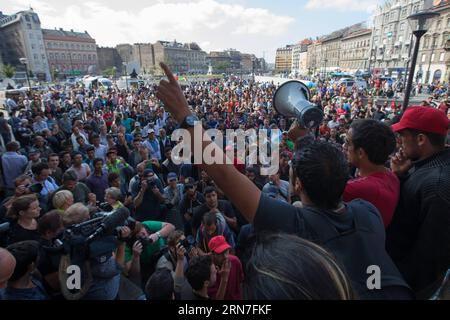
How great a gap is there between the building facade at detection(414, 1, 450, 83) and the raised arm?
171ft

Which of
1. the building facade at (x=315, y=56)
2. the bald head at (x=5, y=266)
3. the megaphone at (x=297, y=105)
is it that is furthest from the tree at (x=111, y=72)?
the bald head at (x=5, y=266)

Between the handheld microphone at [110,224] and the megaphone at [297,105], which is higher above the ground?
the megaphone at [297,105]

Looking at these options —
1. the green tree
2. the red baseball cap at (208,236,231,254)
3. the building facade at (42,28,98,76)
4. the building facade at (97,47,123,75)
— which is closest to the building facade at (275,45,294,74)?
the green tree

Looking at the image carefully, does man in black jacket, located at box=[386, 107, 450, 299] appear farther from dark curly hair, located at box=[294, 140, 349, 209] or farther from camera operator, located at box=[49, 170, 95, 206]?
camera operator, located at box=[49, 170, 95, 206]

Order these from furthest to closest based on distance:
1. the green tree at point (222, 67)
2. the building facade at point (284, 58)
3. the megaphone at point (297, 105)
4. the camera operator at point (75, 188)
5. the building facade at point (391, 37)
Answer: the building facade at point (284, 58)
the green tree at point (222, 67)
the building facade at point (391, 37)
the camera operator at point (75, 188)
the megaphone at point (297, 105)

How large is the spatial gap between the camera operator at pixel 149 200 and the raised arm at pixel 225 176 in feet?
10.8

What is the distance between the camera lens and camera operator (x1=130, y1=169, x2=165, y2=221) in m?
4.30

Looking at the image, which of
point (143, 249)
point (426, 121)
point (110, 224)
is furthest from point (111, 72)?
point (426, 121)

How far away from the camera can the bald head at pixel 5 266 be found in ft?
5.85

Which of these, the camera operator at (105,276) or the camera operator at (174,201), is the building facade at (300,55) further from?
the camera operator at (105,276)

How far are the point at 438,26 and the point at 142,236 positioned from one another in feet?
205

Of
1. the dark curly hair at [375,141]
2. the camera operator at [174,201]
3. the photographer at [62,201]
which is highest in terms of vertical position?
the dark curly hair at [375,141]

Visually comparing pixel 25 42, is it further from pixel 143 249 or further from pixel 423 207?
pixel 423 207

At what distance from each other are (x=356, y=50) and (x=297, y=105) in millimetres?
86607
